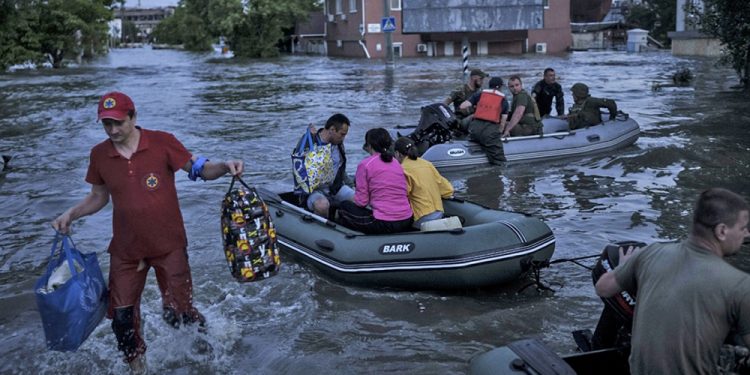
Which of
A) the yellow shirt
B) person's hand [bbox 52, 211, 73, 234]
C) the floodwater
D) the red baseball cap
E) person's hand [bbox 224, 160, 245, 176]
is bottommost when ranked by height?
the floodwater

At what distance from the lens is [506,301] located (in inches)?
257

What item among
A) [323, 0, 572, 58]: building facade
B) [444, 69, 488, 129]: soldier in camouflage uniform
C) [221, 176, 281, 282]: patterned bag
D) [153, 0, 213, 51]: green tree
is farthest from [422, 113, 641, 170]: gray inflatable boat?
[153, 0, 213, 51]: green tree

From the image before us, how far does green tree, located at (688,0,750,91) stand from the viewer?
19938 mm

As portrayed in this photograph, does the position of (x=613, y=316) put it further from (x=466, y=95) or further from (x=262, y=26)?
(x=262, y=26)

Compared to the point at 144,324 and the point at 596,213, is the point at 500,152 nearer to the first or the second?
the point at 596,213

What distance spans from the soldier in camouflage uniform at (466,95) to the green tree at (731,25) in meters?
10.5

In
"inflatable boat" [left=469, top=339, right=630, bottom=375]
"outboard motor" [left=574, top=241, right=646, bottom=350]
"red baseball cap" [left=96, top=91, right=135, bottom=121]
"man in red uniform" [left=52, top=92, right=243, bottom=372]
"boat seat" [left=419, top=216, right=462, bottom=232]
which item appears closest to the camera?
"inflatable boat" [left=469, top=339, right=630, bottom=375]

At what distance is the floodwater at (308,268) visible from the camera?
562cm

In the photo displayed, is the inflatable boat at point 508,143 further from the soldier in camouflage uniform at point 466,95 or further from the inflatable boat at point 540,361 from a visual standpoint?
the inflatable boat at point 540,361

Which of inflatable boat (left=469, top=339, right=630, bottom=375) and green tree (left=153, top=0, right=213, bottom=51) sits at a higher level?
green tree (left=153, top=0, right=213, bottom=51)

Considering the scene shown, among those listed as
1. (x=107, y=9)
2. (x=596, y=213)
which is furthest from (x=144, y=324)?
(x=107, y=9)

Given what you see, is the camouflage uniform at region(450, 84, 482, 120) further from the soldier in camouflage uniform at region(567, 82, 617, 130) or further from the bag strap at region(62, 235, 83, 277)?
the bag strap at region(62, 235, 83, 277)

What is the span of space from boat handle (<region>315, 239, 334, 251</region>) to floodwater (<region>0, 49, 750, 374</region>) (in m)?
0.35

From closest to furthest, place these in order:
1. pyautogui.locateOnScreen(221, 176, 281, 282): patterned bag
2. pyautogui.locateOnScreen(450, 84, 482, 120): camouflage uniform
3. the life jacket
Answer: pyautogui.locateOnScreen(221, 176, 281, 282): patterned bag, the life jacket, pyautogui.locateOnScreen(450, 84, 482, 120): camouflage uniform
